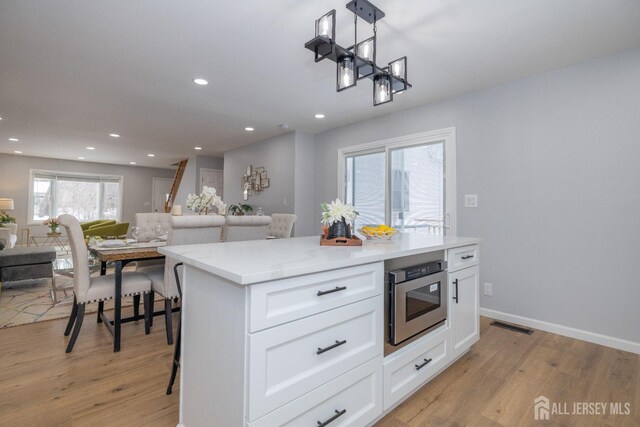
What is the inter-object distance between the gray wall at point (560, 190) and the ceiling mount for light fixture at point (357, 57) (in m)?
1.63

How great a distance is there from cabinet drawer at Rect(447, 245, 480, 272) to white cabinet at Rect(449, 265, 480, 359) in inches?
1.4

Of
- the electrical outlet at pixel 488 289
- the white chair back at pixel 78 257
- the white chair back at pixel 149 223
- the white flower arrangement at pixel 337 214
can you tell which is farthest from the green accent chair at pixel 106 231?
the electrical outlet at pixel 488 289

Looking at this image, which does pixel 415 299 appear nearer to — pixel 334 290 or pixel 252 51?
pixel 334 290

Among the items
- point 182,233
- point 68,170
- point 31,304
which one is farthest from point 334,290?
point 68,170

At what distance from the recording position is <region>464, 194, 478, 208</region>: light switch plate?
11.0ft

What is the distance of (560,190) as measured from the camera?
2.79 metres

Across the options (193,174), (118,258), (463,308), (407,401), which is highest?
(193,174)

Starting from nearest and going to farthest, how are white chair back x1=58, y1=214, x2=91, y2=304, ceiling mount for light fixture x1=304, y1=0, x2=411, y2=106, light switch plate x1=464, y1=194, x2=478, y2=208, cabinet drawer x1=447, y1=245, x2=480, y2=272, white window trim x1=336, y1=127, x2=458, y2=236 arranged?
ceiling mount for light fixture x1=304, y1=0, x2=411, y2=106 → cabinet drawer x1=447, y1=245, x2=480, y2=272 → white chair back x1=58, y1=214, x2=91, y2=304 → light switch plate x1=464, y1=194, x2=478, y2=208 → white window trim x1=336, y1=127, x2=458, y2=236

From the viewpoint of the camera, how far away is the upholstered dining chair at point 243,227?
9.72 feet

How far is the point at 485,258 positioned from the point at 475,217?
454 millimetres

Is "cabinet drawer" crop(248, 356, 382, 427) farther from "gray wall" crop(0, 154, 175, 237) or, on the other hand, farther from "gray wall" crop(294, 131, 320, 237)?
"gray wall" crop(0, 154, 175, 237)

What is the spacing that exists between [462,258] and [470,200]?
1.49 meters

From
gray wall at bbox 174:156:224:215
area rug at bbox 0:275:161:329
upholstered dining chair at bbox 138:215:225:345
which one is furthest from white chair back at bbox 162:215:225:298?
gray wall at bbox 174:156:224:215

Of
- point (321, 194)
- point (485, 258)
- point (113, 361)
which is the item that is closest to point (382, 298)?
point (113, 361)
